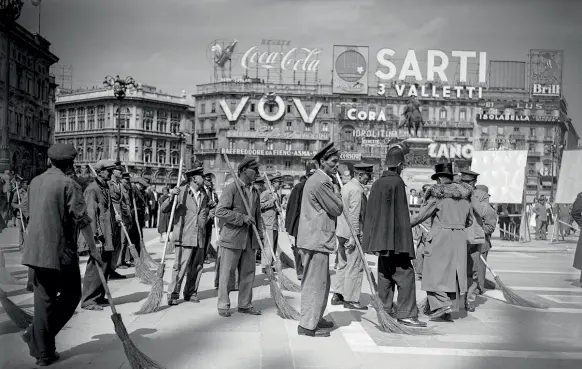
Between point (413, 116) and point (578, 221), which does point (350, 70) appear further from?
point (578, 221)

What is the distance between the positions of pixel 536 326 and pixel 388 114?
75.3 metres

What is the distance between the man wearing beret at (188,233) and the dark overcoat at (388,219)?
233 centimetres

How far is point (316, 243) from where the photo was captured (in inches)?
239

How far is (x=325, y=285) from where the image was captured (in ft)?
20.2

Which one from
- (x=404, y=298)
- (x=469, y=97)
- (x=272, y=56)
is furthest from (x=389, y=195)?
(x=469, y=97)

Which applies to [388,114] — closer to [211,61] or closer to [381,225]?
[211,61]

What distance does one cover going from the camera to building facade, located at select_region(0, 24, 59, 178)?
5258mm

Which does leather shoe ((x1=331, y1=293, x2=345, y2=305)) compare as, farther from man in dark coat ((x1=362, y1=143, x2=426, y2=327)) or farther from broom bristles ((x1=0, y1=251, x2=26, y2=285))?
broom bristles ((x1=0, y1=251, x2=26, y2=285))

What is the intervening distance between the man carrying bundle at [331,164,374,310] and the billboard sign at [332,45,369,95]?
68.3 metres

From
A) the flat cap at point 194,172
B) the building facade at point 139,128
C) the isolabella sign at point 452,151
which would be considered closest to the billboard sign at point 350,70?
the isolabella sign at point 452,151

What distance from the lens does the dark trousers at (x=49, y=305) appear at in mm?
4891

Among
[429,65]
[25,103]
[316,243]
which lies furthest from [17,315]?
[429,65]

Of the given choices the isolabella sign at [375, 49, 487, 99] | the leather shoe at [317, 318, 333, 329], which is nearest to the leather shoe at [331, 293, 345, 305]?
the leather shoe at [317, 318, 333, 329]

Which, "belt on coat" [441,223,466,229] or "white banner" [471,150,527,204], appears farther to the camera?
"white banner" [471,150,527,204]
